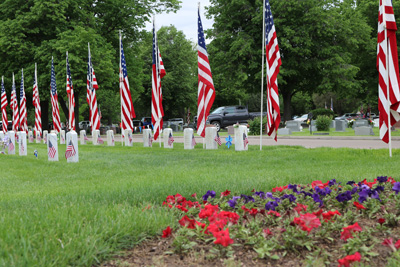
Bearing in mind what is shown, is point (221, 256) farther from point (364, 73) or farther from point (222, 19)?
point (364, 73)

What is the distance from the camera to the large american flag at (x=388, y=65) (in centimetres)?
999

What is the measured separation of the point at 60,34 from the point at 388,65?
2725 cm

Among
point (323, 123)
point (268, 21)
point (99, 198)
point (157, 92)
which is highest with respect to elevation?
point (268, 21)

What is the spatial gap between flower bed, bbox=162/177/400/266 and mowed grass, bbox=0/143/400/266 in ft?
1.59

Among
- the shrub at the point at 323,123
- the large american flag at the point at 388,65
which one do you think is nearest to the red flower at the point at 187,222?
the large american flag at the point at 388,65

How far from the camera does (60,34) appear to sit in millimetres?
32125

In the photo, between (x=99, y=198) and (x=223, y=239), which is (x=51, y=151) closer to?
(x=99, y=198)

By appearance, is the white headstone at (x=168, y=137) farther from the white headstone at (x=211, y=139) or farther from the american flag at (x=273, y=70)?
the american flag at (x=273, y=70)

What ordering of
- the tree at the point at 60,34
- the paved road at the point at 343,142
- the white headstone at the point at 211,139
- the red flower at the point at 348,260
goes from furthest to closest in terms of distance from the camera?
the tree at the point at 60,34 < the paved road at the point at 343,142 < the white headstone at the point at 211,139 < the red flower at the point at 348,260

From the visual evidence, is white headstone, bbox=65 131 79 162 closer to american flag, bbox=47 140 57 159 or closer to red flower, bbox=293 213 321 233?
american flag, bbox=47 140 57 159

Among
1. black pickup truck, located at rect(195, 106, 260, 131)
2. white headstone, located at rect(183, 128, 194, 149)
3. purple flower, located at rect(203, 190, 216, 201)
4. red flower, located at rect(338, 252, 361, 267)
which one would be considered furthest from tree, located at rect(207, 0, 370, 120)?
red flower, located at rect(338, 252, 361, 267)

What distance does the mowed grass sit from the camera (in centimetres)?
327

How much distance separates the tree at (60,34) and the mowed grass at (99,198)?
21.4 metres

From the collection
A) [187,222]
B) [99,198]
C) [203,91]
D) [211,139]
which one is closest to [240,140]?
[211,139]
